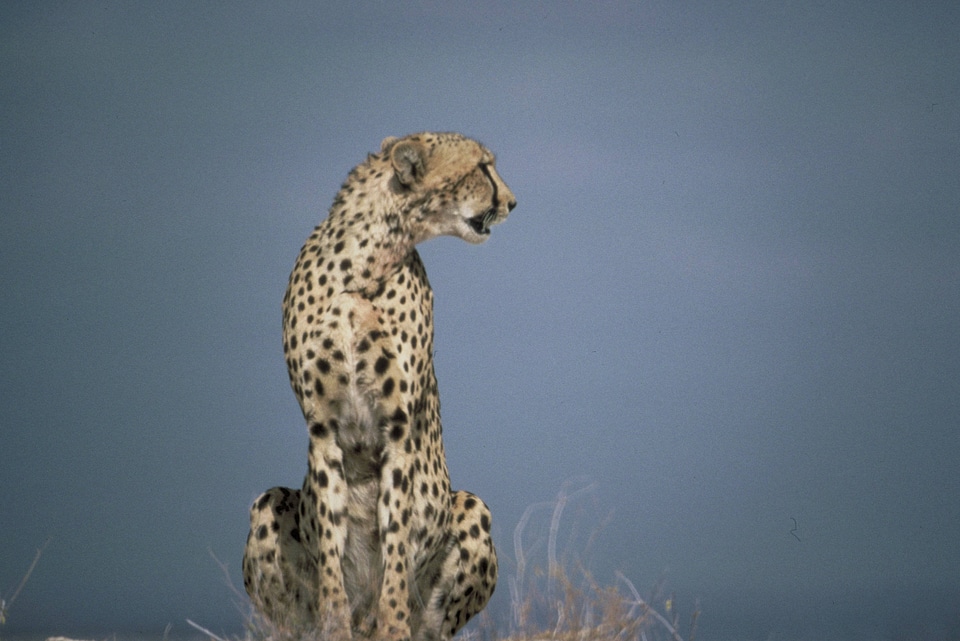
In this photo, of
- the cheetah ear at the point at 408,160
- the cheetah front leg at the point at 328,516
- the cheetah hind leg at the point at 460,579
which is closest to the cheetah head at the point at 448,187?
the cheetah ear at the point at 408,160

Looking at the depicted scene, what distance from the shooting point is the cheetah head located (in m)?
4.61

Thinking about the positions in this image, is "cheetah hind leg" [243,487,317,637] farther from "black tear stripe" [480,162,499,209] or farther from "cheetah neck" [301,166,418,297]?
"black tear stripe" [480,162,499,209]

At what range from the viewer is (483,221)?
466 centimetres

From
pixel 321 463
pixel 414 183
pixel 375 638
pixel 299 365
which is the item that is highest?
pixel 414 183

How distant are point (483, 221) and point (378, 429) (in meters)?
0.82

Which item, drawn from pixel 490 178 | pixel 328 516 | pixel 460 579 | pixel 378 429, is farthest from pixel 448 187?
pixel 460 579

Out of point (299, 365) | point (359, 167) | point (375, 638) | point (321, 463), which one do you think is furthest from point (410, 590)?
point (359, 167)

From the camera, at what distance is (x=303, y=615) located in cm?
461

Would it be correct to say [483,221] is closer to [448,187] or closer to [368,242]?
[448,187]

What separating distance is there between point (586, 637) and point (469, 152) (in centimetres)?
173

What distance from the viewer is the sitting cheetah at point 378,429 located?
4387 mm

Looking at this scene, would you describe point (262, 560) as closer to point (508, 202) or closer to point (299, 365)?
point (299, 365)

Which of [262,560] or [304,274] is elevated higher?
[304,274]

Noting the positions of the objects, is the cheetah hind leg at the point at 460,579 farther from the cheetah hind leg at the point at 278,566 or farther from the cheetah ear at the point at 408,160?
the cheetah ear at the point at 408,160
